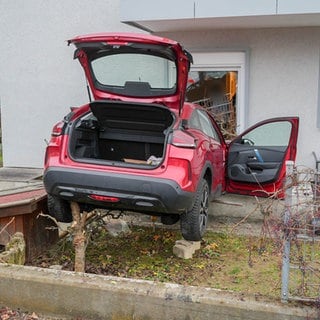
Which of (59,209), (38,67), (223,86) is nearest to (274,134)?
(223,86)

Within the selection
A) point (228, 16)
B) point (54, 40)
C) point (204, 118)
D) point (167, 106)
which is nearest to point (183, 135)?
point (167, 106)

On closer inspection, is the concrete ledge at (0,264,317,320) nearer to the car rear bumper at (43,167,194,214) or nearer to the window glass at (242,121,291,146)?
the car rear bumper at (43,167,194,214)

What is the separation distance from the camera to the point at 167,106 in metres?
5.03

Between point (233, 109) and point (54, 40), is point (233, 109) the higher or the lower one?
the lower one

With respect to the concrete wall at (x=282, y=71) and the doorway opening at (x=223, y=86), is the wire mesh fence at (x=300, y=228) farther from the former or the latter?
the doorway opening at (x=223, y=86)

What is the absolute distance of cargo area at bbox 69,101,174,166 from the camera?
189 inches

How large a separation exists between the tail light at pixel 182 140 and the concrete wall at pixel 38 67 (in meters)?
4.67

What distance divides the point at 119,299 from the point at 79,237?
1071 millimetres

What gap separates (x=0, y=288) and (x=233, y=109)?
5539mm

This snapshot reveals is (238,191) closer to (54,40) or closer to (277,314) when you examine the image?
(277,314)

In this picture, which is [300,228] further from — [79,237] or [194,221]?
[79,237]

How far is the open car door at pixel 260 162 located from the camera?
596 centimetres

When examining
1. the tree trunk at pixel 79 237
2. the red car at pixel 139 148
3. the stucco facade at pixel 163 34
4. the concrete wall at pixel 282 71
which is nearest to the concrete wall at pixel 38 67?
the stucco facade at pixel 163 34

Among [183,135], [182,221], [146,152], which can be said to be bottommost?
[182,221]
